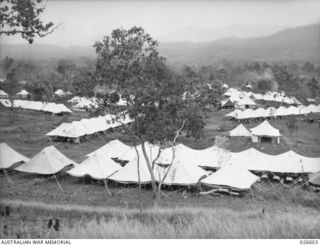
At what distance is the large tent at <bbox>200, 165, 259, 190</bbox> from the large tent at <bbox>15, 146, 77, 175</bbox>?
8521 mm

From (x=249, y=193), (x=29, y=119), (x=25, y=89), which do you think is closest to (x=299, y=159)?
(x=249, y=193)

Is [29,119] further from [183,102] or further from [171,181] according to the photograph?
[183,102]

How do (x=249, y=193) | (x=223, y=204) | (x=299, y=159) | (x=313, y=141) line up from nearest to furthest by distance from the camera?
(x=223, y=204), (x=249, y=193), (x=299, y=159), (x=313, y=141)

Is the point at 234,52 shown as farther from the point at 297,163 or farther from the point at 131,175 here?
the point at 131,175

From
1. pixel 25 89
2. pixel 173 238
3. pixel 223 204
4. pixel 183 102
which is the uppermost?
pixel 25 89

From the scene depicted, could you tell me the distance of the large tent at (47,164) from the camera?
20766 mm

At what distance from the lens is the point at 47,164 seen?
21.0 meters

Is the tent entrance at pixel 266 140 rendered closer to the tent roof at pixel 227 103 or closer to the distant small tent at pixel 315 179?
the distant small tent at pixel 315 179

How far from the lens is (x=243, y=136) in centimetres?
3506

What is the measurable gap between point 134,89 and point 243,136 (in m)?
23.8

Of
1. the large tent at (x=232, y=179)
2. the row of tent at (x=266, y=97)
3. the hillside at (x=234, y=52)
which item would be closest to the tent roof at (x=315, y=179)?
the large tent at (x=232, y=179)

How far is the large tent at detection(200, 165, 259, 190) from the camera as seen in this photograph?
741 inches

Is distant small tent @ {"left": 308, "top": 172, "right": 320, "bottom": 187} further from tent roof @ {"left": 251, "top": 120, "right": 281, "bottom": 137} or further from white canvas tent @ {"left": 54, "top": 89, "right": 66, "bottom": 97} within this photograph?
white canvas tent @ {"left": 54, "top": 89, "right": 66, "bottom": 97}

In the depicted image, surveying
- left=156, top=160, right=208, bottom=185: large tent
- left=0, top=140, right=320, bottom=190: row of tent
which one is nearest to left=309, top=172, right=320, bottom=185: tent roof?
left=0, top=140, right=320, bottom=190: row of tent
